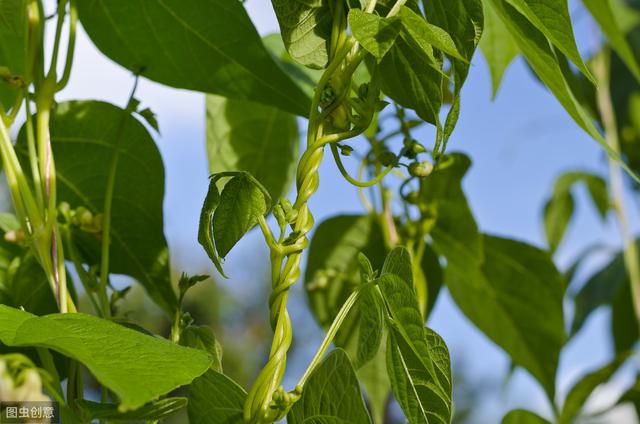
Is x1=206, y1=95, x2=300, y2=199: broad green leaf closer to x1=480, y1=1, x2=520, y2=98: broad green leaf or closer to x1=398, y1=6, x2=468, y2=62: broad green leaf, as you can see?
x1=480, y1=1, x2=520, y2=98: broad green leaf

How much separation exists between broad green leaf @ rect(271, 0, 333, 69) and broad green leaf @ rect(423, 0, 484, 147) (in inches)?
1.9

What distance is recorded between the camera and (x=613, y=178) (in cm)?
103

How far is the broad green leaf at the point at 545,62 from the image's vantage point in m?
0.32

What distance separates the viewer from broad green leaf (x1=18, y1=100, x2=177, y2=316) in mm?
446

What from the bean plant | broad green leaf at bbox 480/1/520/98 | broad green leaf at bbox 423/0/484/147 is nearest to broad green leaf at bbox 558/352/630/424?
the bean plant

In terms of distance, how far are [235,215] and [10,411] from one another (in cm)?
10

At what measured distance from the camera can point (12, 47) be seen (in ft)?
1.52

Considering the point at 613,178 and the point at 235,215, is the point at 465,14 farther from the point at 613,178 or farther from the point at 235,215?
the point at 613,178

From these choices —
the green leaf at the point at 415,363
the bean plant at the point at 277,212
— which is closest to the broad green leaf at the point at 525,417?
the bean plant at the point at 277,212

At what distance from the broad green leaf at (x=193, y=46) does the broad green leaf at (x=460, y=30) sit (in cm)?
10

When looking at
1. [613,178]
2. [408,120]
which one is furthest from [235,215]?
[613,178]

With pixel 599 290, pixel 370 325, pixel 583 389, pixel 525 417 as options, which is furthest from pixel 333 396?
pixel 599 290

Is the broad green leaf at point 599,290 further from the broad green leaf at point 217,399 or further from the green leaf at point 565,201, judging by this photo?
the broad green leaf at point 217,399

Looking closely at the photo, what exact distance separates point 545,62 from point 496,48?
0.18 m
